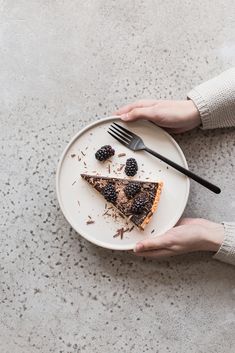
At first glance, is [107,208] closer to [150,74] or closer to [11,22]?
[150,74]

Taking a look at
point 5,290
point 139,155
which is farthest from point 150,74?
point 5,290

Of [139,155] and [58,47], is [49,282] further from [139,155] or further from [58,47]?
[58,47]

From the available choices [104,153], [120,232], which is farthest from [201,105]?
[120,232]

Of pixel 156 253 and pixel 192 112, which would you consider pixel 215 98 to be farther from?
pixel 156 253

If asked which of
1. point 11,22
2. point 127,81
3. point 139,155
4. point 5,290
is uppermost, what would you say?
point 11,22

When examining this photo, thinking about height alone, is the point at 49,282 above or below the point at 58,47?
below

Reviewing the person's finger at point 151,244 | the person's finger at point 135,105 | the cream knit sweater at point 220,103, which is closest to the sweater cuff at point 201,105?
the cream knit sweater at point 220,103

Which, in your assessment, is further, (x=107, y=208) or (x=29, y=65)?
(x=29, y=65)
